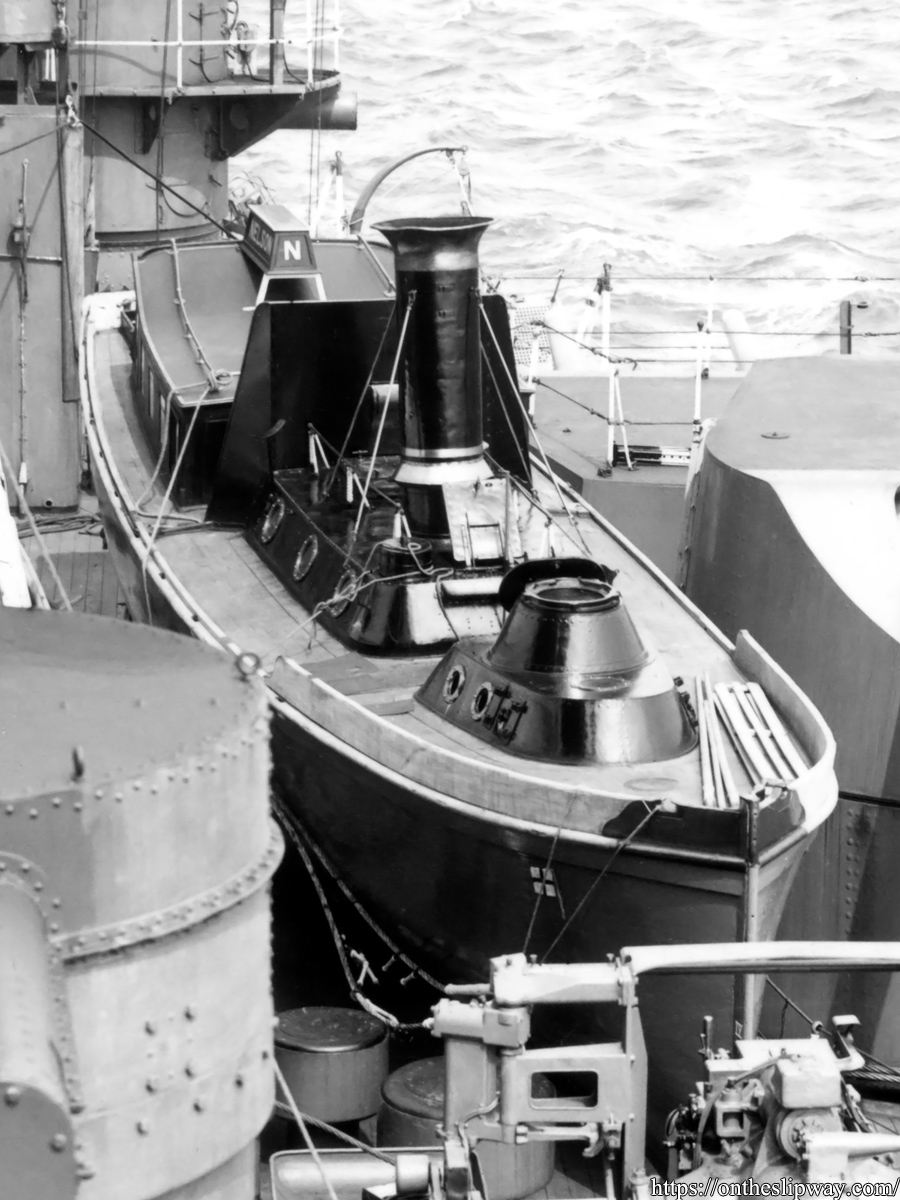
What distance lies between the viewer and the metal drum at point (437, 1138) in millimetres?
8906

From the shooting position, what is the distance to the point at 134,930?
16.3 ft

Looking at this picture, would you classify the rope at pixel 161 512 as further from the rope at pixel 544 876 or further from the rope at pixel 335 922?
the rope at pixel 544 876

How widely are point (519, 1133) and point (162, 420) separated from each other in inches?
416

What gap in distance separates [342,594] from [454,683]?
4.95 feet

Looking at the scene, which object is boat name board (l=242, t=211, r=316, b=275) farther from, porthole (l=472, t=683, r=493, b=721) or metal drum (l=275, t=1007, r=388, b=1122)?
metal drum (l=275, t=1007, r=388, b=1122)

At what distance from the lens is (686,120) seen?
155ft

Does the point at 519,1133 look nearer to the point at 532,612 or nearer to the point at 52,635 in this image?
the point at 52,635

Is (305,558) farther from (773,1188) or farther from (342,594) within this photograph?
(773,1188)

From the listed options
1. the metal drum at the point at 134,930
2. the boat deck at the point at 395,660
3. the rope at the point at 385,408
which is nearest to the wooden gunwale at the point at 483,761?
the boat deck at the point at 395,660

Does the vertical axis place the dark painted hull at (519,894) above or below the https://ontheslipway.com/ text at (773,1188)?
below

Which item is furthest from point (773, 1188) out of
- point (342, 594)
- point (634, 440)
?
point (634, 440)

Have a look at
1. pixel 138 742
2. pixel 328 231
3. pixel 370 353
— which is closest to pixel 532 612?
pixel 370 353

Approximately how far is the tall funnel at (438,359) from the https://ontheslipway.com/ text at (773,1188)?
271 inches

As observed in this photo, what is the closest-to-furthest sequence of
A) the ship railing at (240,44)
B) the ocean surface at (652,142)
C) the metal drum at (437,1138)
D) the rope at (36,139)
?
the metal drum at (437,1138)
the rope at (36,139)
the ship railing at (240,44)
the ocean surface at (652,142)
